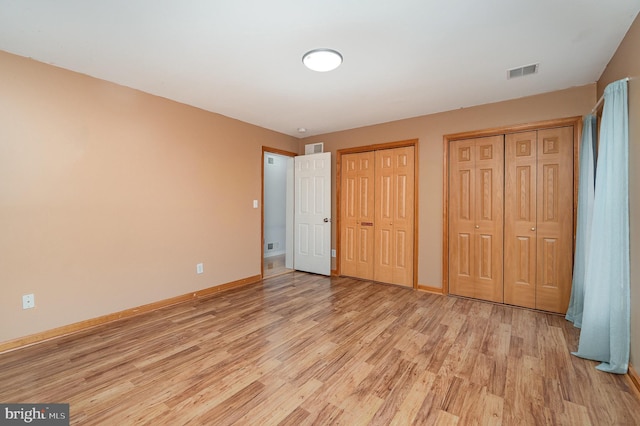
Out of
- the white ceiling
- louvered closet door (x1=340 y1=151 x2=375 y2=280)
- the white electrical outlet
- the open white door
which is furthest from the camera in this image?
the open white door

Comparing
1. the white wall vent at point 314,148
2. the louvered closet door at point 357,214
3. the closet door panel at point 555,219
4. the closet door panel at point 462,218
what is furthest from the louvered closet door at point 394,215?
the closet door panel at point 555,219

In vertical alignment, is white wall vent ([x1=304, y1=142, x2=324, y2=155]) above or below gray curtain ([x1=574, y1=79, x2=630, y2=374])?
above

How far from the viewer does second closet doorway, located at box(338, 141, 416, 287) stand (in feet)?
13.3

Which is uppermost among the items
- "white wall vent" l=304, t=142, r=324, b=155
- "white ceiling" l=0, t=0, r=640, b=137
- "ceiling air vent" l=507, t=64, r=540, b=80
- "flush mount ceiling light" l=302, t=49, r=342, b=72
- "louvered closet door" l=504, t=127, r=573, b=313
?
"ceiling air vent" l=507, t=64, r=540, b=80

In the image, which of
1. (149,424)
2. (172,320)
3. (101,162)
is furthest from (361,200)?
(149,424)

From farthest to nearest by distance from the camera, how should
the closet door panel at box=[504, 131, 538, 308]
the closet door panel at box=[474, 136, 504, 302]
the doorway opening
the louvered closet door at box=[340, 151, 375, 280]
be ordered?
1. the doorway opening
2. the louvered closet door at box=[340, 151, 375, 280]
3. the closet door panel at box=[474, 136, 504, 302]
4. the closet door panel at box=[504, 131, 538, 308]

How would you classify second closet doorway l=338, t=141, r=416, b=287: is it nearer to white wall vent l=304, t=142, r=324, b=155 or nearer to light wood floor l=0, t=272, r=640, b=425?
white wall vent l=304, t=142, r=324, b=155

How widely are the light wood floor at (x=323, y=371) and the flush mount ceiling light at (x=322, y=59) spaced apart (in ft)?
7.77

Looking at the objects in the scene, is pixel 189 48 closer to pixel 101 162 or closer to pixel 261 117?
pixel 101 162

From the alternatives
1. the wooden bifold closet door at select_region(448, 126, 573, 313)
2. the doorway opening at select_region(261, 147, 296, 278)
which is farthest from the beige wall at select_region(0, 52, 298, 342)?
the wooden bifold closet door at select_region(448, 126, 573, 313)

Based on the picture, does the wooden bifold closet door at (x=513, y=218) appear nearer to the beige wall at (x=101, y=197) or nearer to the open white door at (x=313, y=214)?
the open white door at (x=313, y=214)

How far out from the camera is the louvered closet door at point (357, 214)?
4.41m

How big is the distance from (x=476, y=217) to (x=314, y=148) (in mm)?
2803

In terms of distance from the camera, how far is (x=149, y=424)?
151cm
